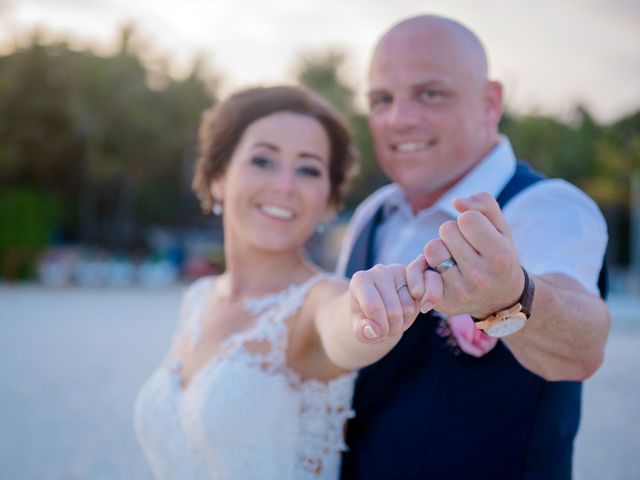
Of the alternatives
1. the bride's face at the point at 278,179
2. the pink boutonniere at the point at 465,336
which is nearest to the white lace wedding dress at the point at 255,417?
the bride's face at the point at 278,179

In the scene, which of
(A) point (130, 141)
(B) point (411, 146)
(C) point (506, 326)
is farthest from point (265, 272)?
(A) point (130, 141)

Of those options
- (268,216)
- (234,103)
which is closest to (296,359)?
(268,216)

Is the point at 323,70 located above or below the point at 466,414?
above

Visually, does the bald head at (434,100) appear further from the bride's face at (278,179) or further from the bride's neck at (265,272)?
the bride's neck at (265,272)

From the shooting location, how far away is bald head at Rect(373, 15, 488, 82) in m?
2.28

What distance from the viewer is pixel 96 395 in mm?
6938

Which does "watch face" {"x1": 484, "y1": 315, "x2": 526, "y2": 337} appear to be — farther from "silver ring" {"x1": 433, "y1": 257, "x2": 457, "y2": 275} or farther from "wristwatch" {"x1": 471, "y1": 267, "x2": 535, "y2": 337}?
"silver ring" {"x1": 433, "y1": 257, "x2": 457, "y2": 275}

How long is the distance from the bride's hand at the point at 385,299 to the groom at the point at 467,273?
5 cm

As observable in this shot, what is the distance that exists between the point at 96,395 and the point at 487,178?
602 centimetres

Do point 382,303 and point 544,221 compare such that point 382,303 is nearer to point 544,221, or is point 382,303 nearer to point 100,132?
point 544,221

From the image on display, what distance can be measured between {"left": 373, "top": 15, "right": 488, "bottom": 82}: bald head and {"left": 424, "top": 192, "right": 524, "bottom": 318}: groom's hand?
1.26 m

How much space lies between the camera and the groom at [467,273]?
1280mm

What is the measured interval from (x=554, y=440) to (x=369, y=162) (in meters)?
27.4

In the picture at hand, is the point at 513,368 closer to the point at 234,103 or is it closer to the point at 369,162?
the point at 234,103
